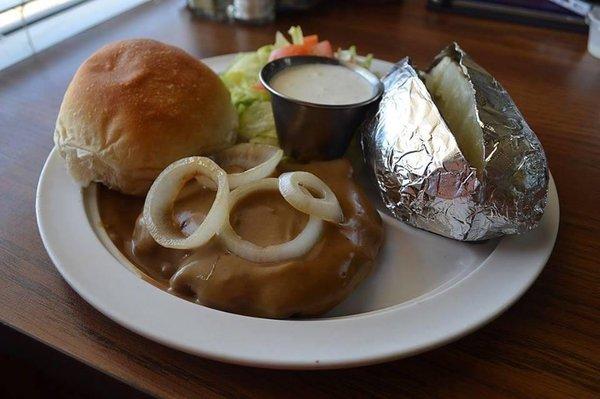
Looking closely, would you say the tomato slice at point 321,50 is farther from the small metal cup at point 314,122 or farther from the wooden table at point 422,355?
the wooden table at point 422,355

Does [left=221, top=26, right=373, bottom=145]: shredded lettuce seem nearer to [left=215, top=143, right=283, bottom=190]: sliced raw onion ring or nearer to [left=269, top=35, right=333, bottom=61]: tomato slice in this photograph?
[left=269, top=35, right=333, bottom=61]: tomato slice

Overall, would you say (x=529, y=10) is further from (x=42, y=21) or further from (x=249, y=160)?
(x=42, y=21)

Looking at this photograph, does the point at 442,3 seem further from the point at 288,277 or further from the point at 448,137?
the point at 288,277

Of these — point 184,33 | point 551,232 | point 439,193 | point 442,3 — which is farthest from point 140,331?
point 442,3

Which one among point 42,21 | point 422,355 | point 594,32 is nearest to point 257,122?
point 422,355

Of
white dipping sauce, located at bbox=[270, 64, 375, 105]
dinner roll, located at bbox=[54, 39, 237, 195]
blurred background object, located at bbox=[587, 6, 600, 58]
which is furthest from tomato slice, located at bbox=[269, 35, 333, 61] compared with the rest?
blurred background object, located at bbox=[587, 6, 600, 58]

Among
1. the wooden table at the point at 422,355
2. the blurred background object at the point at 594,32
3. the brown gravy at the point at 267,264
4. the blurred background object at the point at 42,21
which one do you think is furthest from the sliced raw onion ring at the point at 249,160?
the blurred background object at the point at 594,32
